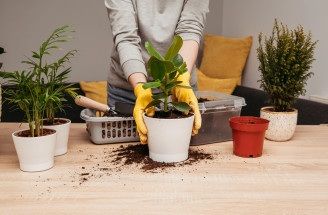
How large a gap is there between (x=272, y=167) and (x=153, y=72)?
0.44 meters

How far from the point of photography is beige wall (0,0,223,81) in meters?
2.79

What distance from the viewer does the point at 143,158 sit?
994mm

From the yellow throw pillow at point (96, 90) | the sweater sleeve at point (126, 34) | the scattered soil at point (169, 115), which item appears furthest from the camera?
the yellow throw pillow at point (96, 90)

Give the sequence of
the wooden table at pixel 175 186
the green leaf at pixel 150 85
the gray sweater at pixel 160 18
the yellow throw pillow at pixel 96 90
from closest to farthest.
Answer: the wooden table at pixel 175 186 < the green leaf at pixel 150 85 < the gray sweater at pixel 160 18 < the yellow throw pillow at pixel 96 90

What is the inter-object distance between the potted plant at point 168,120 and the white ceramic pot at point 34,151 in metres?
Answer: 0.28

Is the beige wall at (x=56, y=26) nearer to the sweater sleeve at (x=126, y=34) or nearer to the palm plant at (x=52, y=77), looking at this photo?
the sweater sleeve at (x=126, y=34)

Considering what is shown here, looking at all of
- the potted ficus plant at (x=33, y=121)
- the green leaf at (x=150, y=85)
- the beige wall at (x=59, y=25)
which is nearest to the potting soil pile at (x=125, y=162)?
the potted ficus plant at (x=33, y=121)

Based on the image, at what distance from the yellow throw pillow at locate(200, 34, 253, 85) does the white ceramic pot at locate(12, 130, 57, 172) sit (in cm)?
216

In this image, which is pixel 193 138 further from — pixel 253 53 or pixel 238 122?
pixel 253 53

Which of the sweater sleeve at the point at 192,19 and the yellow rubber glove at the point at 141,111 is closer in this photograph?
the yellow rubber glove at the point at 141,111

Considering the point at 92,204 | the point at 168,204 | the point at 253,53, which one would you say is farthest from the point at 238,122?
the point at 253,53

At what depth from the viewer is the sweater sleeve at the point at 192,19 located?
Result: 4.60 feet

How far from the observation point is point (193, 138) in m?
1.13

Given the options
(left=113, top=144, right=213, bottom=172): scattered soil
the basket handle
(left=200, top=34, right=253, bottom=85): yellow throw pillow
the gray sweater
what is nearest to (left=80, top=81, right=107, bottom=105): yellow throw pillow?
(left=200, top=34, right=253, bottom=85): yellow throw pillow
